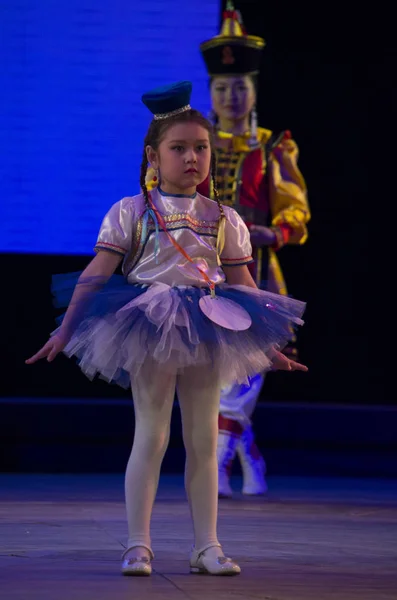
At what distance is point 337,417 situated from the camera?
561cm

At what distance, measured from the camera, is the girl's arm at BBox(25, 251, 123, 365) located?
273cm

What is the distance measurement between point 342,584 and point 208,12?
408 cm

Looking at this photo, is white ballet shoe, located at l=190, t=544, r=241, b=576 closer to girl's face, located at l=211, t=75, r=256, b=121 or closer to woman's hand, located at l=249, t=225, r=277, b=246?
woman's hand, located at l=249, t=225, r=277, b=246

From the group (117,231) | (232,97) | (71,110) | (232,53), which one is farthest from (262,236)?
(117,231)

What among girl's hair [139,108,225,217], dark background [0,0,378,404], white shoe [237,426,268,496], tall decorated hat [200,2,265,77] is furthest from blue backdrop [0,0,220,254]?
girl's hair [139,108,225,217]

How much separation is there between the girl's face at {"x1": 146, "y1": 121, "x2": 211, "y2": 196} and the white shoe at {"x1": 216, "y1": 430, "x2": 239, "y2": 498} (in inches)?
70.0

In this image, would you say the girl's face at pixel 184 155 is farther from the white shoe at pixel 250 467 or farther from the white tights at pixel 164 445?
the white shoe at pixel 250 467

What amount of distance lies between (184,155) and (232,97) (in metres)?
2.03

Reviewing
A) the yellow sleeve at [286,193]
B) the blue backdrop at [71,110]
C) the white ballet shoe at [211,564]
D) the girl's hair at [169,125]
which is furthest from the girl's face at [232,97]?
the white ballet shoe at [211,564]

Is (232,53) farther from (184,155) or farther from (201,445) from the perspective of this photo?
(201,445)

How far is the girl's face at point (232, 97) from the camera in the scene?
188 inches

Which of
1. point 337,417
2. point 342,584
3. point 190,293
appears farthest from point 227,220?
point 337,417

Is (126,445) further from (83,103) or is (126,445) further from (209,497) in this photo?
(209,497)

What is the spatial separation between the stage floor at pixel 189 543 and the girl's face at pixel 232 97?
1471 millimetres
